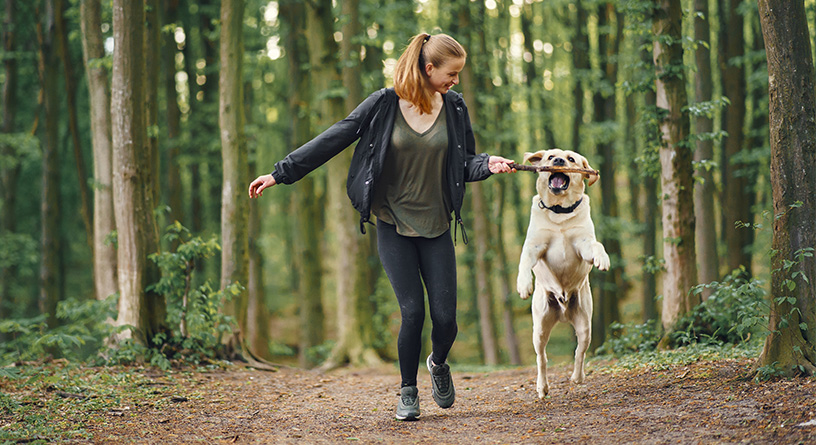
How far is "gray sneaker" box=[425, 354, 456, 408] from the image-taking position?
16.8ft

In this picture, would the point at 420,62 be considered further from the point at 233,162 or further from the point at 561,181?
the point at 233,162

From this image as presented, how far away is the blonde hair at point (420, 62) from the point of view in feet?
15.3

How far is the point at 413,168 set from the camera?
480cm

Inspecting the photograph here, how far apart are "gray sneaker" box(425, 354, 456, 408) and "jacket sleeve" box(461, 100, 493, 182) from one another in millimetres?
1382

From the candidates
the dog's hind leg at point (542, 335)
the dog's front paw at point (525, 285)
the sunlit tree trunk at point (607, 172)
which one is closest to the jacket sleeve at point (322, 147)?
the dog's front paw at point (525, 285)

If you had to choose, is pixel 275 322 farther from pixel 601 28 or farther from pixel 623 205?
pixel 601 28

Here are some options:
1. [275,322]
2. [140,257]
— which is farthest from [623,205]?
[140,257]

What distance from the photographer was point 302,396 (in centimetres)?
684

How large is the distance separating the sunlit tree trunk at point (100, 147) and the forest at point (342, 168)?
28 millimetres

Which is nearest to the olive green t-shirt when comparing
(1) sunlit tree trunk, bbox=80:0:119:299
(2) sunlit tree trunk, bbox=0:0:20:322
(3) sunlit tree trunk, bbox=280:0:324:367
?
(1) sunlit tree trunk, bbox=80:0:119:299

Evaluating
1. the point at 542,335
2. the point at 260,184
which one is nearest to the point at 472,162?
the point at 260,184

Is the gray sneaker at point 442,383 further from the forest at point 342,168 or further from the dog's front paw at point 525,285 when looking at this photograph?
the forest at point 342,168

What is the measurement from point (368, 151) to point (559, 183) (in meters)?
1.58

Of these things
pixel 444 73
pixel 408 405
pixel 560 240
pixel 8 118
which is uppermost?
pixel 8 118
